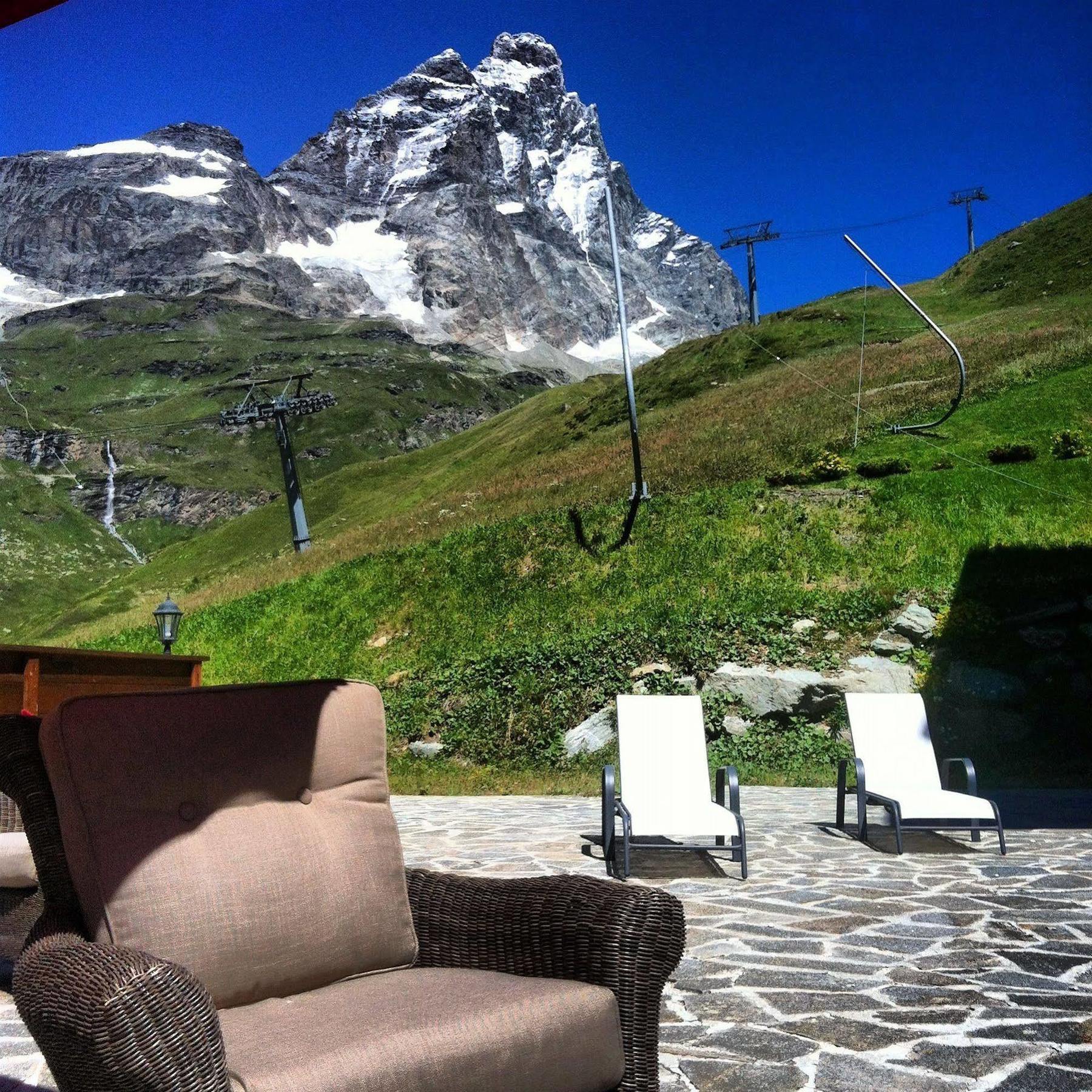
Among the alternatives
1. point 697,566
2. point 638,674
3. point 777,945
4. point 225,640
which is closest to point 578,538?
point 697,566

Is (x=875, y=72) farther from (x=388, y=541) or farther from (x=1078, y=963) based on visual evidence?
(x=1078, y=963)

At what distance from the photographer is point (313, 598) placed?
22.3 m

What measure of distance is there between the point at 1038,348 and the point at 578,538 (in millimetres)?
12634

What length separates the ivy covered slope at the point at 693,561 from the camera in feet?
47.9

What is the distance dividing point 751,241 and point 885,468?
2582cm

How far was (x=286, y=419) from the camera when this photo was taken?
3950 cm

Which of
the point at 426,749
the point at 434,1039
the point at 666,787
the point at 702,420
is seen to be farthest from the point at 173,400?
the point at 434,1039

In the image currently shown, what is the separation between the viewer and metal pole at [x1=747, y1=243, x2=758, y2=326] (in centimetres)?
4275

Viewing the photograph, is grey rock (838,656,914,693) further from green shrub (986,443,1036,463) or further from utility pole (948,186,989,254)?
utility pole (948,186,989,254)

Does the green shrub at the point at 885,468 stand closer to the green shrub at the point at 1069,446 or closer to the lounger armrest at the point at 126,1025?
the green shrub at the point at 1069,446

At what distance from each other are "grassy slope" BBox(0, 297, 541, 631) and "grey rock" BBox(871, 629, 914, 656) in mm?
72283

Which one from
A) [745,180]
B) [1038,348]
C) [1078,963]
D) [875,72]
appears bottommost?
[1078,963]

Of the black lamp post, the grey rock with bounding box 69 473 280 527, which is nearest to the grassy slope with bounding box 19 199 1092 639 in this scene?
the black lamp post

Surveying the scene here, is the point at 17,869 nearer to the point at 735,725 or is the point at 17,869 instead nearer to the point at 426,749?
the point at 735,725
